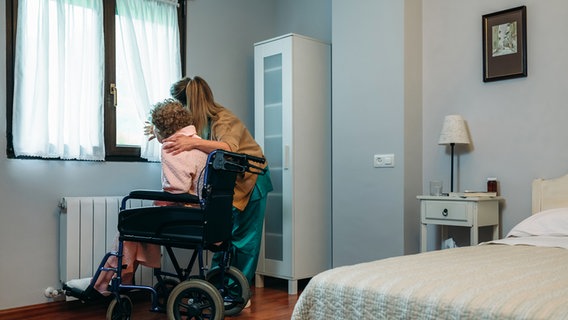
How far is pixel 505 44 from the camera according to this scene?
10.9ft

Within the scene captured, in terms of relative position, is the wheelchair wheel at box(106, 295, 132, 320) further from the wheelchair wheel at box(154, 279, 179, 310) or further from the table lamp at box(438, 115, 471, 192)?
the table lamp at box(438, 115, 471, 192)

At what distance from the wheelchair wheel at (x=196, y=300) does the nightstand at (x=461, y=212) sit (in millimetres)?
1352

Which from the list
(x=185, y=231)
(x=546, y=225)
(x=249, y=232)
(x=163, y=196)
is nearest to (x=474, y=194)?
(x=546, y=225)

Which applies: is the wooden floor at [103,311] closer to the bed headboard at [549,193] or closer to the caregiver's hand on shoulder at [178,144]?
the caregiver's hand on shoulder at [178,144]

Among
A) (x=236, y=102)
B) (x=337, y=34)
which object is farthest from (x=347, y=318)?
(x=236, y=102)

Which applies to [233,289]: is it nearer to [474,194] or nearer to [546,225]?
[474,194]

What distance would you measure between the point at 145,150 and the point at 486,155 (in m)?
2.22

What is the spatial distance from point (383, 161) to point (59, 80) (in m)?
2.11

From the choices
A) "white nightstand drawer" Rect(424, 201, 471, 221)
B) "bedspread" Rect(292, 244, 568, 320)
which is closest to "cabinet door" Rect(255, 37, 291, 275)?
"white nightstand drawer" Rect(424, 201, 471, 221)

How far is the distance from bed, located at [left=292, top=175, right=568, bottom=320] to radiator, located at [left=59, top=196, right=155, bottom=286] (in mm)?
2027

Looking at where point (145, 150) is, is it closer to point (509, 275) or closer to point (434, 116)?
point (434, 116)

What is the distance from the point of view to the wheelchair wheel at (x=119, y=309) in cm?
277

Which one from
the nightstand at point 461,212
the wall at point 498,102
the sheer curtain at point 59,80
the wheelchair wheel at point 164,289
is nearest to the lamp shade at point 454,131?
the wall at point 498,102

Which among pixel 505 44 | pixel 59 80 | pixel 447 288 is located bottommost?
pixel 447 288
